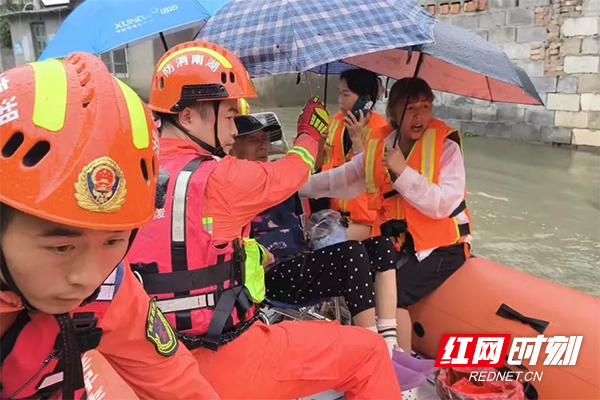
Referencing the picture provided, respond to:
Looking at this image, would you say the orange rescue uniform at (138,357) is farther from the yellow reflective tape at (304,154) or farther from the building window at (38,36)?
the building window at (38,36)

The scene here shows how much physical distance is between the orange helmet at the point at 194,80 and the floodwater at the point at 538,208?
466 centimetres

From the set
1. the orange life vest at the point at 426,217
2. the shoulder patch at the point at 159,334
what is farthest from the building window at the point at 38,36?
the shoulder patch at the point at 159,334

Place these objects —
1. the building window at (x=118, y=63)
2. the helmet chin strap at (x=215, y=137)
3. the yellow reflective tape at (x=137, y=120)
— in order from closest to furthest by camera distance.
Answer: the yellow reflective tape at (x=137, y=120), the helmet chin strap at (x=215, y=137), the building window at (x=118, y=63)

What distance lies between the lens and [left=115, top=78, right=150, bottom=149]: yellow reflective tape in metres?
1.21

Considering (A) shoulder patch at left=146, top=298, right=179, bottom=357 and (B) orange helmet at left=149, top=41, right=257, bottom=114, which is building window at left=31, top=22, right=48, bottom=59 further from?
(A) shoulder patch at left=146, top=298, right=179, bottom=357

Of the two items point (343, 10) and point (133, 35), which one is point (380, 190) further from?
point (133, 35)

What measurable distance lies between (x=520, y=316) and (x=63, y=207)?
2489 mm

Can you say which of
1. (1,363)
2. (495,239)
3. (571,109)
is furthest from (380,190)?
(571,109)

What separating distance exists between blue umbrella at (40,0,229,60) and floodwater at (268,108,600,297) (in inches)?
175

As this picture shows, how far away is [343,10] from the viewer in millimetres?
2439

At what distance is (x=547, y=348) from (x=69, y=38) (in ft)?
11.8

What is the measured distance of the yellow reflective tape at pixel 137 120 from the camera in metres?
1.21

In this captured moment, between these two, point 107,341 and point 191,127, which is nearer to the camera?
point 107,341

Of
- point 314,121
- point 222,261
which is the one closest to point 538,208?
point 314,121
